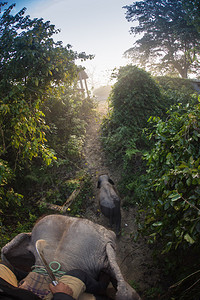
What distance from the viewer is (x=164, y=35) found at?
57.5 ft

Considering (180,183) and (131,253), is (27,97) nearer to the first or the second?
(180,183)

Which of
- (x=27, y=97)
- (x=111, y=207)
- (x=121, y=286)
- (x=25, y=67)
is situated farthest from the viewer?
(x=111, y=207)

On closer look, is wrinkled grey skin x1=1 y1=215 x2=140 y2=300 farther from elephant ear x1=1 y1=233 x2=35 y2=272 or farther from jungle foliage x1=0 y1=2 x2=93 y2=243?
jungle foliage x1=0 y1=2 x2=93 y2=243

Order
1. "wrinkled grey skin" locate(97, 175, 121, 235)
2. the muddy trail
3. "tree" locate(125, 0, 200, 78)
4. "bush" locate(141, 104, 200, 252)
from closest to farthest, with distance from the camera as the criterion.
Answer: "bush" locate(141, 104, 200, 252) → the muddy trail → "wrinkled grey skin" locate(97, 175, 121, 235) → "tree" locate(125, 0, 200, 78)

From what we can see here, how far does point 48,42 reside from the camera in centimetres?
395

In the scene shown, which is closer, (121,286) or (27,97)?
(121,286)

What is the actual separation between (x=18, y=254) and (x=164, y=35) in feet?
69.1

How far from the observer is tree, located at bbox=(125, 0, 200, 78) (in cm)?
1591

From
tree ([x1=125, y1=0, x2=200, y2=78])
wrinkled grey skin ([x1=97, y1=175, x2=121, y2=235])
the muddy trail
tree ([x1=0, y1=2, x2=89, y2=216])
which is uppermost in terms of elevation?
tree ([x1=125, y1=0, x2=200, y2=78])

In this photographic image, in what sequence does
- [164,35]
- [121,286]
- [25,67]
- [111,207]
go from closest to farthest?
[121,286] < [25,67] < [111,207] < [164,35]

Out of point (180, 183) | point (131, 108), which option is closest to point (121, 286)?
point (180, 183)

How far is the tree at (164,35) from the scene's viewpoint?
15906 mm

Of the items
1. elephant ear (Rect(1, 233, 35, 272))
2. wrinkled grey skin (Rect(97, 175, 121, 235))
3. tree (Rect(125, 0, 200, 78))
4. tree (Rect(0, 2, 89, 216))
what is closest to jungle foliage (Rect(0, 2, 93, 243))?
tree (Rect(0, 2, 89, 216))

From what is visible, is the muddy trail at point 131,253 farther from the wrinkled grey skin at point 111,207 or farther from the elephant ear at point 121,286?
the elephant ear at point 121,286
